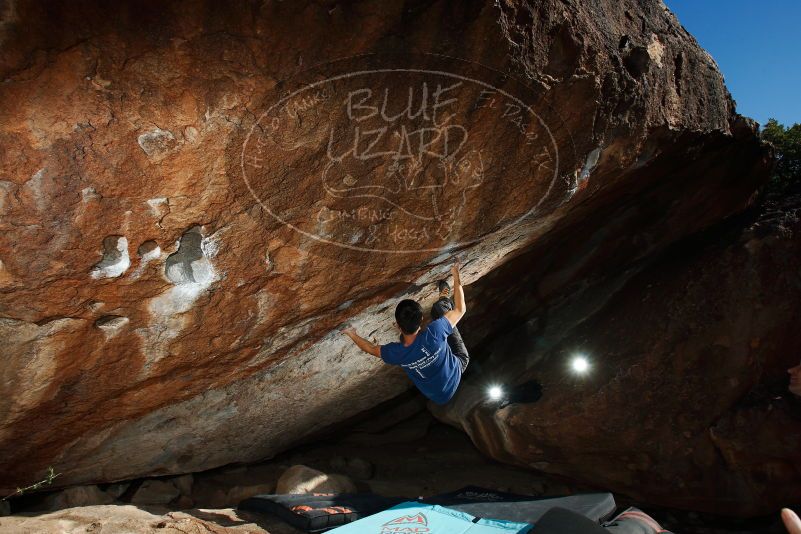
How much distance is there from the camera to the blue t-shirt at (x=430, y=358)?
3057mm

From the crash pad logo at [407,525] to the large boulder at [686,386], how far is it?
1.37 meters

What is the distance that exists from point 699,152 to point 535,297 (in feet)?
6.09

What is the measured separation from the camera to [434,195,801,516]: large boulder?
369cm

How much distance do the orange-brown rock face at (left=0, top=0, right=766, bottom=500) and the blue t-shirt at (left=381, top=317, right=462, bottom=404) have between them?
0.40 metres

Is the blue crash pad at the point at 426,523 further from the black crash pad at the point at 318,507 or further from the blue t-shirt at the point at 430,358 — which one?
the blue t-shirt at the point at 430,358

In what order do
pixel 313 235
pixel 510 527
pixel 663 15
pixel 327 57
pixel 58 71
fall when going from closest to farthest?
pixel 58 71 → pixel 327 57 → pixel 313 235 → pixel 510 527 → pixel 663 15

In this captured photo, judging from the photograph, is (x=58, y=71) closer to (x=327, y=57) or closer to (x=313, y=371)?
(x=327, y=57)

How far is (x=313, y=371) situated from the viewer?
3.81m

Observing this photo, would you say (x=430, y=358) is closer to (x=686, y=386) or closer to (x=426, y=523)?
(x=426, y=523)

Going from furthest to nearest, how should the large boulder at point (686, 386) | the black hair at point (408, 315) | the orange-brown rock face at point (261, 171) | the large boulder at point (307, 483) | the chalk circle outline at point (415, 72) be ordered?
the large boulder at point (307, 483)
the large boulder at point (686, 386)
the black hair at point (408, 315)
the chalk circle outline at point (415, 72)
the orange-brown rock face at point (261, 171)

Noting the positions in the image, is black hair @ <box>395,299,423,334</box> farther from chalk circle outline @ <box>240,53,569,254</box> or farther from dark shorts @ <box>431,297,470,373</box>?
dark shorts @ <box>431,297,470,373</box>

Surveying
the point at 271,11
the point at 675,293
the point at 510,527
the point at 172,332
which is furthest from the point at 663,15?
the point at 172,332

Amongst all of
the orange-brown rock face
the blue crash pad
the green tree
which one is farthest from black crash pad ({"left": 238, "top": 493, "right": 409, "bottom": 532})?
the green tree

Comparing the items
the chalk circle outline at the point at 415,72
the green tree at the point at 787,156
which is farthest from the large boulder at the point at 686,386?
the green tree at the point at 787,156
